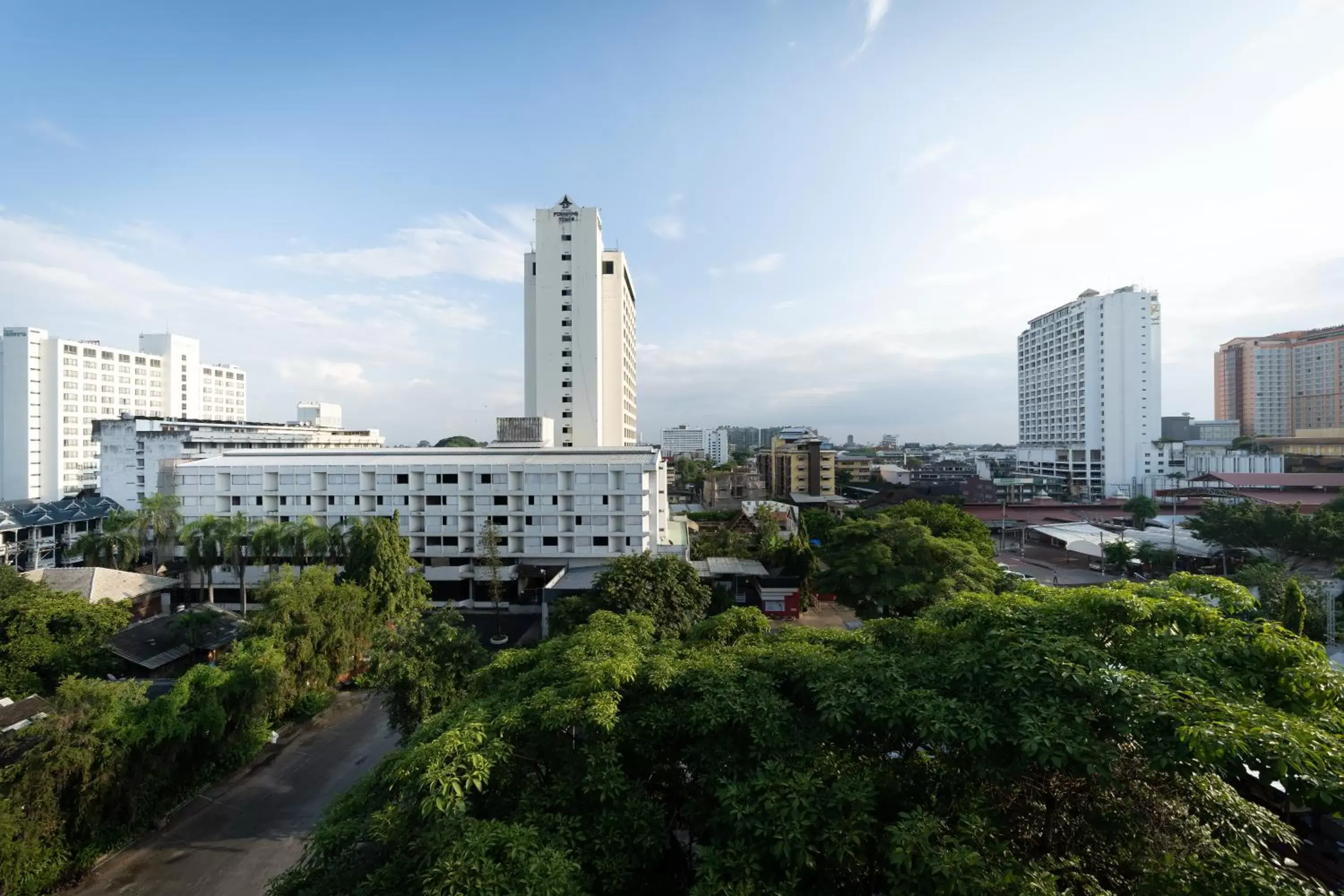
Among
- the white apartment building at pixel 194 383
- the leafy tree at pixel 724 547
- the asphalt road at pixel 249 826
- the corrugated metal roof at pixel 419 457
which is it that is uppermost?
the white apartment building at pixel 194 383

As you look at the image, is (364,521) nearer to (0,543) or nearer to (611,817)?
(0,543)

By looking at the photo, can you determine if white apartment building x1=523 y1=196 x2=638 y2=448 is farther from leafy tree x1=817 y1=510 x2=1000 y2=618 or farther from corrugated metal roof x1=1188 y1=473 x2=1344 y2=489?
corrugated metal roof x1=1188 y1=473 x2=1344 y2=489

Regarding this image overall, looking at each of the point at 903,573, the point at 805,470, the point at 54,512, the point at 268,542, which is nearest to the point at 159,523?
the point at 268,542

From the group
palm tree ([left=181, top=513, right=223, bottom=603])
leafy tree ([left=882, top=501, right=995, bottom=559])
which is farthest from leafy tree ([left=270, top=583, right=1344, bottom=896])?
palm tree ([left=181, top=513, right=223, bottom=603])

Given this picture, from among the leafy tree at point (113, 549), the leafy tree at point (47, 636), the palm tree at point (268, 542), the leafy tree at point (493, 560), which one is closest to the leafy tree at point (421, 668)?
the leafy tree at point (47, 636)

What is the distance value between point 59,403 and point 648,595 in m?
73.6

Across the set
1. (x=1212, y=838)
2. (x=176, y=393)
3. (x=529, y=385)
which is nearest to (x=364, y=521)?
(x=529, y=385)

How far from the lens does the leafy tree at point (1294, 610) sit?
51.6 feet

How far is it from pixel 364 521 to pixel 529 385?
1951 cm

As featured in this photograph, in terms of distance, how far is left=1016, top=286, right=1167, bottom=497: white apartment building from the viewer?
67812 millimetres

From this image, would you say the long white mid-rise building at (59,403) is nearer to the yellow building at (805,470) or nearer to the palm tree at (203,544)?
the palm tree at (203,544)

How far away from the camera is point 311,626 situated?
639 inches

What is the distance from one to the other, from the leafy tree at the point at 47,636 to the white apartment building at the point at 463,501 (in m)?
11.6

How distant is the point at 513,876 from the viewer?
5102 mm
